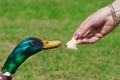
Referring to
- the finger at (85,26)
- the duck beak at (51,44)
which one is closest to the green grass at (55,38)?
the duck beak at (51,44)

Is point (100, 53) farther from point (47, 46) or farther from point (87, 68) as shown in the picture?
point (47, 46)

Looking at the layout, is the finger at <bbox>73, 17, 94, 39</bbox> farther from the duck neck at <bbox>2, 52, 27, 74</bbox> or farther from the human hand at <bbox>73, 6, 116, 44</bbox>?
the duck neck at <bbox>2, 52, 27, 74</bbox>

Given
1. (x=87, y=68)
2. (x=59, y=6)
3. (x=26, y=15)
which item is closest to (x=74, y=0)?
(x=59, y=6)

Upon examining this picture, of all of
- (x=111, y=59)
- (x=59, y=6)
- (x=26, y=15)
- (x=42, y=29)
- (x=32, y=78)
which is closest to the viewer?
(x=32, y=78)

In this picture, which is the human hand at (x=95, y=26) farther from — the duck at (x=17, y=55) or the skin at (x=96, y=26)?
the duck at (x=17, y=55)

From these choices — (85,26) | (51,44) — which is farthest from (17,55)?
(85,26)

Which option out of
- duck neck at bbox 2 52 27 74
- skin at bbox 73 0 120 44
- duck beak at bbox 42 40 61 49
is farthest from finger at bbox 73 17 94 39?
duck neck at bbox 2 52 27 74

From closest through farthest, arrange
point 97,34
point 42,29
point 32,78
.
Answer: point 97,34
point 32,78
point 42,29
